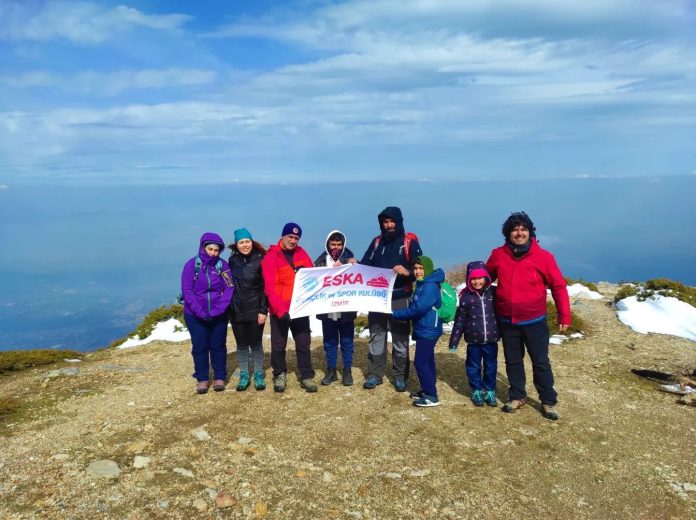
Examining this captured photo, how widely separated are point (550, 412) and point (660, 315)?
29.4 feet

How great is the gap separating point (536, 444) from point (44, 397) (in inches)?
349

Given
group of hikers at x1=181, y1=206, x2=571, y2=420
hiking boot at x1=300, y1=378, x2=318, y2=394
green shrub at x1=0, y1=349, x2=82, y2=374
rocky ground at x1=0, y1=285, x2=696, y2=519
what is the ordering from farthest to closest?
green shrub at x1=0, y1=349, x2=82, y2=374 < hiking boot at x1=300, y1=378, x2=318, y2=394 < group of hikers at x1=181, y1=206, x2=571, y2=420 < rocky ground at x1=0, y1=285, x2=696, y2=519

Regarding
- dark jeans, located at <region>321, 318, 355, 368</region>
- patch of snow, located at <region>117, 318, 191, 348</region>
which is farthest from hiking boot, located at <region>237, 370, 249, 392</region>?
patch of snow, located at <region>117, 318, 191, 348</region>

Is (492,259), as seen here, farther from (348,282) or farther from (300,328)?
(300,328)

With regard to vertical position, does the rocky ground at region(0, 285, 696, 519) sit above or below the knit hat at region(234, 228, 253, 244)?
below

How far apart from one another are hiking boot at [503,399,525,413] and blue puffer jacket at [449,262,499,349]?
1.17 meters

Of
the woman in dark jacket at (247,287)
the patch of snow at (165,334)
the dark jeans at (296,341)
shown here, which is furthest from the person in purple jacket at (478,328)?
the patch of snow at (165,334)

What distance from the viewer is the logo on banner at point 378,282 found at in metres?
8.24

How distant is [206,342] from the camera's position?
8312 millimetres

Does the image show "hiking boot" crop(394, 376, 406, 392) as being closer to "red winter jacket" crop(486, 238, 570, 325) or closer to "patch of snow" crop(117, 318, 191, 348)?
"red winter jacket" crop(486, 238, 570, 325)

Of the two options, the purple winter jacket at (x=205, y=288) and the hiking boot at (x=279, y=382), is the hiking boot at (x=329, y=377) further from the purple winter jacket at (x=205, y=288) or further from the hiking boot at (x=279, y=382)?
the purple winter jacket at (x=205, y=288)

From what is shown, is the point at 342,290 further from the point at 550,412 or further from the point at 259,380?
the point at 550,412

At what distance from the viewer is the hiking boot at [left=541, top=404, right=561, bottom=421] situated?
7.34 meters

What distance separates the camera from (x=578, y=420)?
7.39 meters
